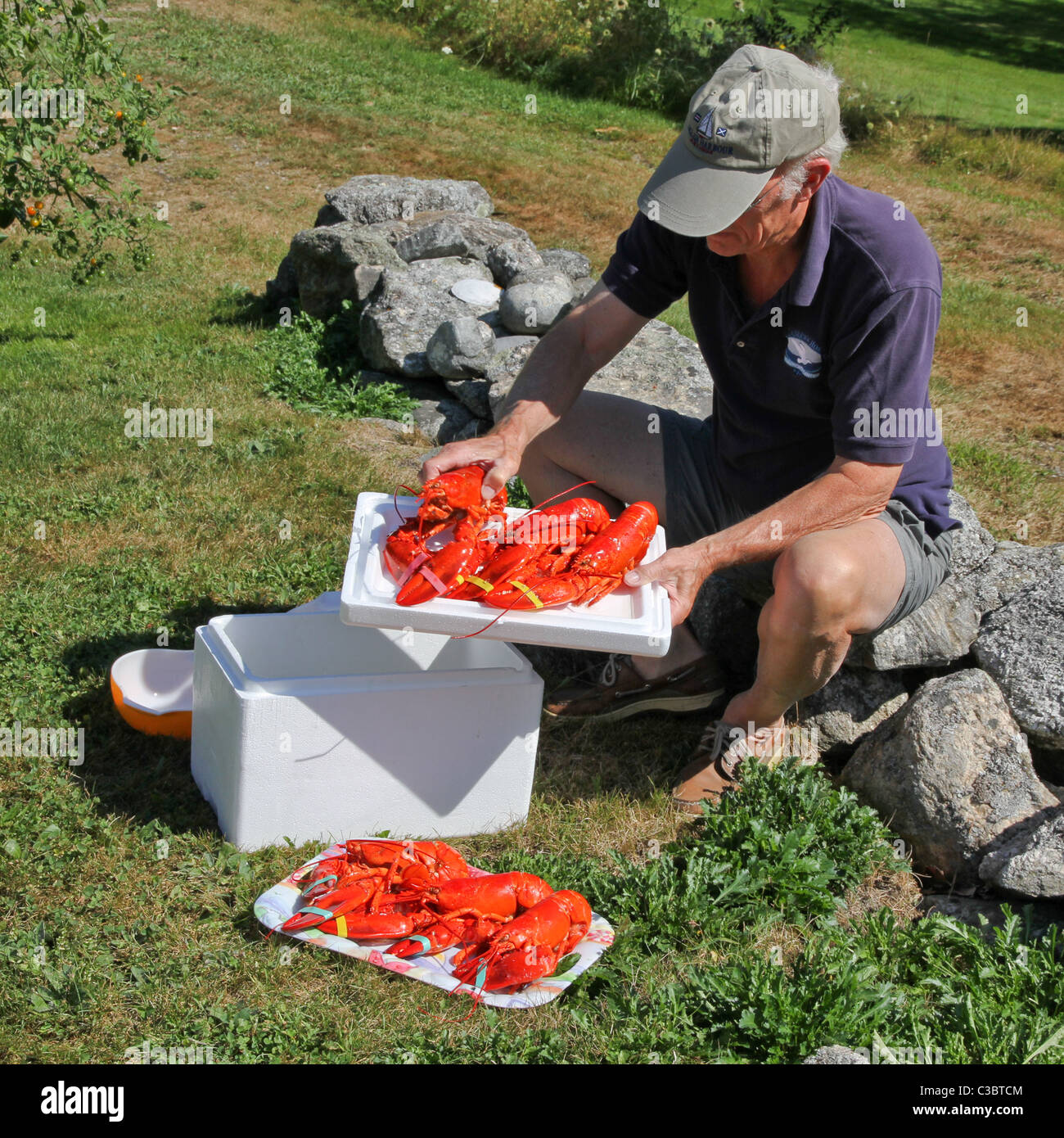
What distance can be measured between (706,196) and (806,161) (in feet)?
0.98

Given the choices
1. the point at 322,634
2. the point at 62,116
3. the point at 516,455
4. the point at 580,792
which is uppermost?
the point at 62,116

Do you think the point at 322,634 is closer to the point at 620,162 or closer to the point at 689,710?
the point at 689,710

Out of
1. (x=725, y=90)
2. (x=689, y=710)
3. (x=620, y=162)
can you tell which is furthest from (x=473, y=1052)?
(x=620, y=162)

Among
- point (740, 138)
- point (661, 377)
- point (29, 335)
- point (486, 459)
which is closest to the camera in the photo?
point (740, 138)

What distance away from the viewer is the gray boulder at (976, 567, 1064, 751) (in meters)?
3.30

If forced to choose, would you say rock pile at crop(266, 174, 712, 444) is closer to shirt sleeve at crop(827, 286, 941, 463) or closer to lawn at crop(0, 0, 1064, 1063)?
lawn at crop(0, 0, 1064, 1063)

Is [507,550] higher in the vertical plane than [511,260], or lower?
lower

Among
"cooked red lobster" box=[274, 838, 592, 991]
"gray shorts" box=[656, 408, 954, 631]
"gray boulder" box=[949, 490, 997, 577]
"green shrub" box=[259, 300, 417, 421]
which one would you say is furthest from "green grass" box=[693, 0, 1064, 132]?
"cooked red lobster" box=[274, 838, 592, 991]

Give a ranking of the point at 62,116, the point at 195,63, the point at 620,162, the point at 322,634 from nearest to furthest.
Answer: the point at 322,634, the point at 62,116, the point at 620,162, the point at 195,63

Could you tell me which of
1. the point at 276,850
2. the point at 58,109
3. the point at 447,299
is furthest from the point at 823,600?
the point at 58,109

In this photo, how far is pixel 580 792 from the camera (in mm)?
3422

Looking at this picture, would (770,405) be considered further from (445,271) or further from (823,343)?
(445,271)

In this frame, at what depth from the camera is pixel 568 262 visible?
735 cm

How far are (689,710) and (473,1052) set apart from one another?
5.35 ft
